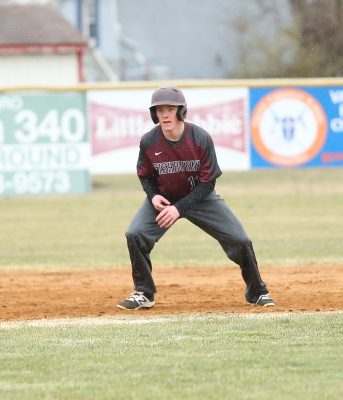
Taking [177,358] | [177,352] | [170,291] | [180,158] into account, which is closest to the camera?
[177,358]

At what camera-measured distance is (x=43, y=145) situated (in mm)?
18938

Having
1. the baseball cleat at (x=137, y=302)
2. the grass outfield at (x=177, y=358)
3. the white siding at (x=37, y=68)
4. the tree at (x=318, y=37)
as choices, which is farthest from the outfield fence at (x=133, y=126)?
the white siding at (x=37, y=68)

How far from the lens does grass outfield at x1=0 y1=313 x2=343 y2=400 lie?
5668 mm

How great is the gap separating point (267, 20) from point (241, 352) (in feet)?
77.4

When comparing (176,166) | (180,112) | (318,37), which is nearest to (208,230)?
(176,166)

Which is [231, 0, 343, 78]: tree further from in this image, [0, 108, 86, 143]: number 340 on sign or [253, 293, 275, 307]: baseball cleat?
[253, 293, 275, 307]: baseball cleat

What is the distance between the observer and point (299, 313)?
8.41m

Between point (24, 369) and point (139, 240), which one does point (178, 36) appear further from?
point (24, 369)

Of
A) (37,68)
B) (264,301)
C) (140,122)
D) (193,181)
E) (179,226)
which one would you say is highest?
(193,181)

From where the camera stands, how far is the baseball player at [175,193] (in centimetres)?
844

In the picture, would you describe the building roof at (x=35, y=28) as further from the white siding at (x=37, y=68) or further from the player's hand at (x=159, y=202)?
the player's hand at (x=159, y=202)

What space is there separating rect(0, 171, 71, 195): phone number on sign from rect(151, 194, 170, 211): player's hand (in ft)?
34.4

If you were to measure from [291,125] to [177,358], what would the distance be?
42.1ft

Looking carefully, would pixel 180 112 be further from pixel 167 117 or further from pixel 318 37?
pixel 318 37
